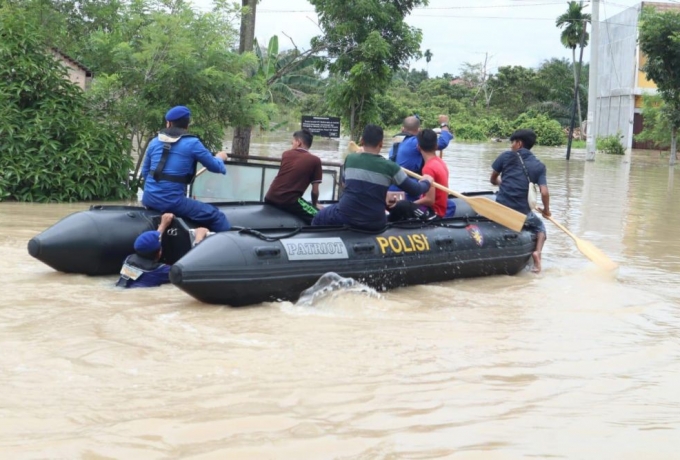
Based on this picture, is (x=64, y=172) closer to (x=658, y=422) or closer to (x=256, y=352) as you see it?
(x=256, y=352)

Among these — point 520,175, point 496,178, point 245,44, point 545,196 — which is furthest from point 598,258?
point 245,44

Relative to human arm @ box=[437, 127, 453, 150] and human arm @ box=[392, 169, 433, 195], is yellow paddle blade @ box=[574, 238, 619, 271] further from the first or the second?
human arm @ box=[392, 169, 433, 195]

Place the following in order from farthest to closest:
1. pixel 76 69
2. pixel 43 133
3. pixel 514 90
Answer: pixel 514 90 → pixel 76 69 → pixel 43 133

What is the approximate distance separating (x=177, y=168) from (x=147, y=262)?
0.88 m

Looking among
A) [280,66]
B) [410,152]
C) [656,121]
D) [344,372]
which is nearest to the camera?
[344,372]

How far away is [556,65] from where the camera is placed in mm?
61500

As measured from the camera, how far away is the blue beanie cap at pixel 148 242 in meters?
7.55

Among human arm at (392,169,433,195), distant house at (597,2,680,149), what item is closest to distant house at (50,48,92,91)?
human arm at (392,169,433,195)

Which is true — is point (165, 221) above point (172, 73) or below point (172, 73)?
below

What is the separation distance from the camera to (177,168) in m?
7.80

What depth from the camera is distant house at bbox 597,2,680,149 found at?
4047 cm

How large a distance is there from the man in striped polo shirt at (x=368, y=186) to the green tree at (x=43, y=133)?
22.2ft

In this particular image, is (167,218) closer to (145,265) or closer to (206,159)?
(145,265)

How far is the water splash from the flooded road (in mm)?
77
